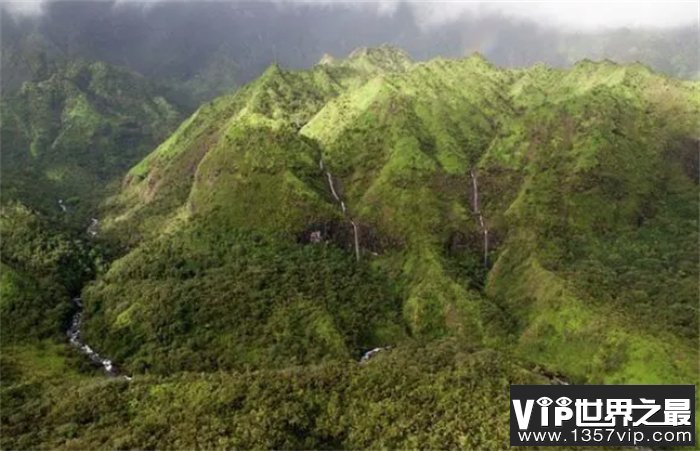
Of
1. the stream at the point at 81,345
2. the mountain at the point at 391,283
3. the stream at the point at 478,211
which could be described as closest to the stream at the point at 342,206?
the mountain at the point at 391,283

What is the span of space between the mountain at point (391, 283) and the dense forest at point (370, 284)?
437mm

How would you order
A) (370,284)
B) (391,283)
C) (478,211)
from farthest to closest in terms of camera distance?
(478,211)
(391,283)
(370,284)

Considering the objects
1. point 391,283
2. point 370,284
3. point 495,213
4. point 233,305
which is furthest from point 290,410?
point 495,213

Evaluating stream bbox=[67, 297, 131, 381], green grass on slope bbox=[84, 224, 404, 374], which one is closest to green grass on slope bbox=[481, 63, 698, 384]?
green grass on slope bbox=[84, 224, 404, 374]

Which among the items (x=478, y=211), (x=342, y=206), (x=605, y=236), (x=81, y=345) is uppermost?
(x=342, y=206)

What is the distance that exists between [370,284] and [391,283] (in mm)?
4289

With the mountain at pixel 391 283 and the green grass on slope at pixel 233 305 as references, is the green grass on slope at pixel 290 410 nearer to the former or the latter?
the mountain at pixel 391 283

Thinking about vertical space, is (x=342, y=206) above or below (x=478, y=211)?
above

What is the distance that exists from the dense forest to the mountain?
0.44m

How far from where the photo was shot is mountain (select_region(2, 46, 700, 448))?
107 meters

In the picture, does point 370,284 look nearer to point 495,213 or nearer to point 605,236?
point 495,213

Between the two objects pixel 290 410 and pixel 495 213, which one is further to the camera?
pixel 495 213

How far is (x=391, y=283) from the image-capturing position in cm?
15838

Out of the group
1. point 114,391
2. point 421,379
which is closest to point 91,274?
point 114,391
